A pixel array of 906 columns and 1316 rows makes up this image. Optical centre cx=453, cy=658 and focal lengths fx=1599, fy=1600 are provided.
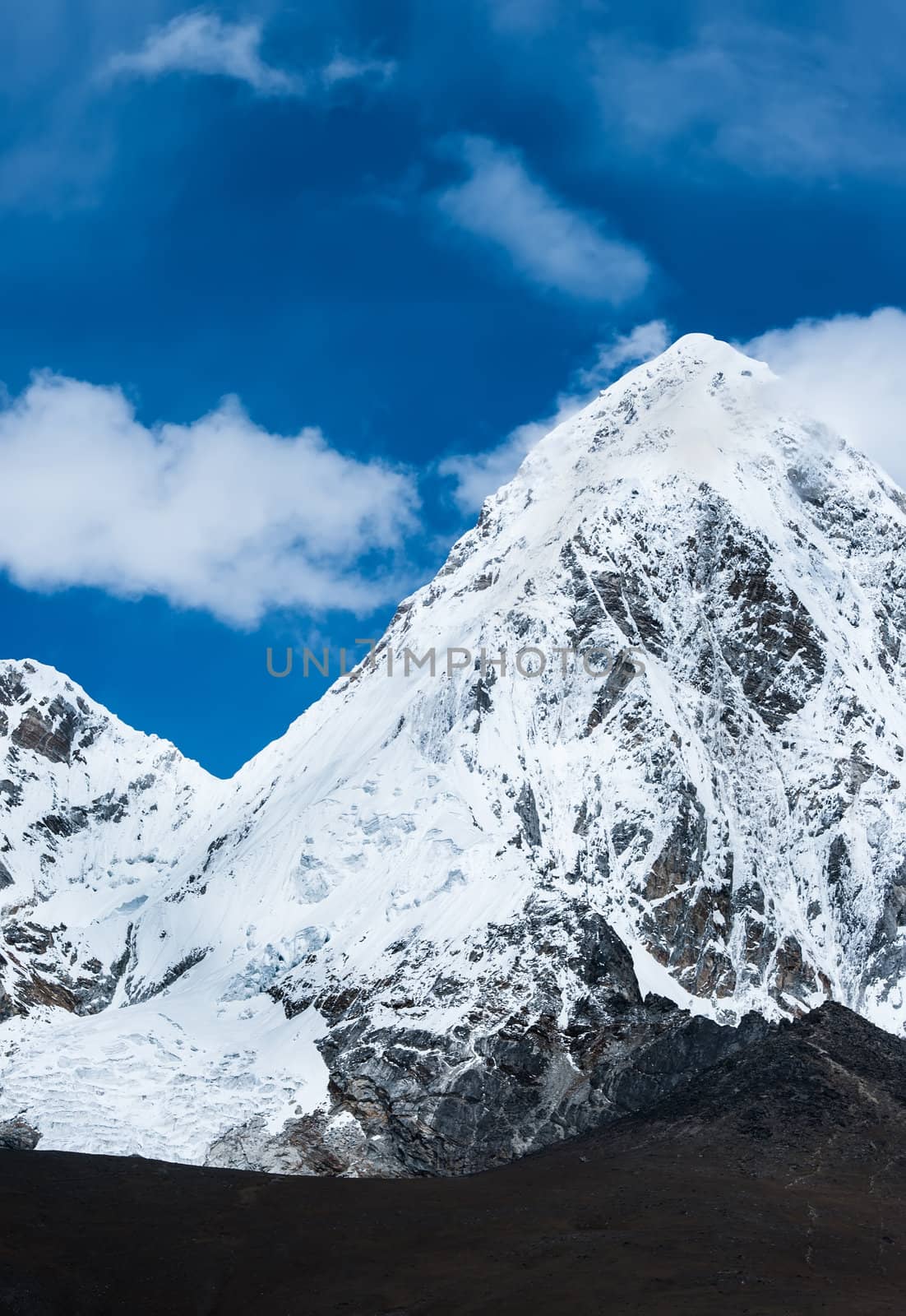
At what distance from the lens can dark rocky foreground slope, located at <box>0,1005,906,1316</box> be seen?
234ft

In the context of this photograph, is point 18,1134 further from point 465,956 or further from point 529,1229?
point 529,1229

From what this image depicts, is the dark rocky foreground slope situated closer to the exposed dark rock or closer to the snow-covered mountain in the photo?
the snow-covered mountain

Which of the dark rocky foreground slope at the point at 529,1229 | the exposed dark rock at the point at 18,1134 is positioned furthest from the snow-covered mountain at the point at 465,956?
the dark rocky foreground slope at the point at 529,1229

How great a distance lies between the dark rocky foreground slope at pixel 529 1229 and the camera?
71188 mm

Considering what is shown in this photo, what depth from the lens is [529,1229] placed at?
80.9 metres

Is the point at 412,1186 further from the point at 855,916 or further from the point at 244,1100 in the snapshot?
the point at 855,916

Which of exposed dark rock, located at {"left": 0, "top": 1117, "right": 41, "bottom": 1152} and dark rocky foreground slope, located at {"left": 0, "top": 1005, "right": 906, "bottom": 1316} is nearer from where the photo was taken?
dark rocky foreground slope, located at {"left": 0, "top": 1005, "right": 906, "bottom": 1316}

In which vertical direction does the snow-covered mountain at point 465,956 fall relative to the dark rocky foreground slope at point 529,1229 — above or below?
above

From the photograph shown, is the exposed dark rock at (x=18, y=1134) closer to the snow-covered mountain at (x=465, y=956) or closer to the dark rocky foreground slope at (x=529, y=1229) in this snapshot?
the snow-covered mountain at (x=465, y=956)

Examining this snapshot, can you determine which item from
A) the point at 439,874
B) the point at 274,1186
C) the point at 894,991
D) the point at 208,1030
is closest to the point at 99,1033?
the point at 208,1030

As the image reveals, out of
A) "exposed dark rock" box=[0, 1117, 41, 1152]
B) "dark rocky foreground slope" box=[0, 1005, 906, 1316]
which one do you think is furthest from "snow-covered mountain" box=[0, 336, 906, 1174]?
"dark rocky foreground slope" box=[0, 1005, 906, 1316]

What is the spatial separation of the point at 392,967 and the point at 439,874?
1611 centimetres

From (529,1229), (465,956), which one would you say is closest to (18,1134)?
(465,956)

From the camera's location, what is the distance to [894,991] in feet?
610
